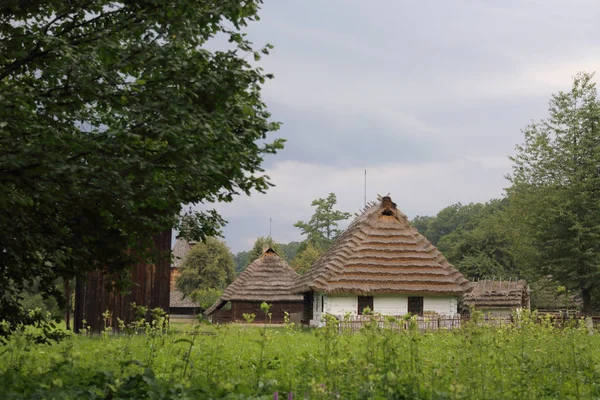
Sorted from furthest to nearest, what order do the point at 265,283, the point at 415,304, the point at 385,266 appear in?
the point at 265,283 → the point at 415,304 → the point at 385,266

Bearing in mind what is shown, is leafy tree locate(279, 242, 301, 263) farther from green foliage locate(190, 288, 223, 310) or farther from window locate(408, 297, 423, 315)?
window locate(408, 297, 423, 315)

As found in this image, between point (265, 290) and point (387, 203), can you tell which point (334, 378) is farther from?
point (265, 290)

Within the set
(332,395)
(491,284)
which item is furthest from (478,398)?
(491,284)

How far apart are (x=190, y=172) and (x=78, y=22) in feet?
9.94

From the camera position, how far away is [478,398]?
664 centimetres

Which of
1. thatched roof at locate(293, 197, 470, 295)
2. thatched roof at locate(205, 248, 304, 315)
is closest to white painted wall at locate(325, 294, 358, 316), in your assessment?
thatched roof at locate(293, 197, 470, 295)

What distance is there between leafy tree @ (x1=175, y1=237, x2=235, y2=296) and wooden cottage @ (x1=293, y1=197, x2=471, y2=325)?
2103cm

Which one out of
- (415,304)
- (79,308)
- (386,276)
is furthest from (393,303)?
(79,308)

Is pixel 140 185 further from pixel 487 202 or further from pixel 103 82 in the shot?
pixel 487 202

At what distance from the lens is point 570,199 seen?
33.4 metres

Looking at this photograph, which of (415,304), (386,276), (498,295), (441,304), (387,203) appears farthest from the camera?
(498,295)

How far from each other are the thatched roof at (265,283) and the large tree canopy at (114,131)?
3375 centimetres

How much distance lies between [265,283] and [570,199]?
19.5 m

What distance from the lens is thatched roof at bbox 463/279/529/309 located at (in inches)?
1780
